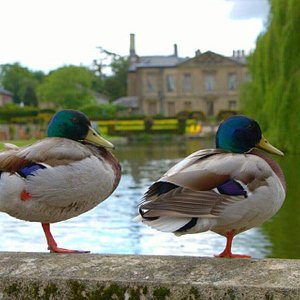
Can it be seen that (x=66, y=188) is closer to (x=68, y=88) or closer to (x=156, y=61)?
(x=68, y=88)

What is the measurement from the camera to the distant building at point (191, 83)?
86438 mm

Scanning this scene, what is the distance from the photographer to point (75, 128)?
3.36 meters

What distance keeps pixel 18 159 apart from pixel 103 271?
718mm

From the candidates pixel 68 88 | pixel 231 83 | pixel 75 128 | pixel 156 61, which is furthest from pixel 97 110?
pixel 75 128

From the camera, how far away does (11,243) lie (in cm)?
988

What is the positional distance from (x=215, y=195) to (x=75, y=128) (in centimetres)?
79

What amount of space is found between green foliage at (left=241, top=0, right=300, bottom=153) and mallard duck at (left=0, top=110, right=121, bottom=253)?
19.4m

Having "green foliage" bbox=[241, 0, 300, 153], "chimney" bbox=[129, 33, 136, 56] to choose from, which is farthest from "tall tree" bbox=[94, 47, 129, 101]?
"green foliage" bbox=[241, 0, 300, 153]

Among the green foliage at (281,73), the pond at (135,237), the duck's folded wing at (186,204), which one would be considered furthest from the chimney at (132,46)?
the duck's folded wing at (186,204)

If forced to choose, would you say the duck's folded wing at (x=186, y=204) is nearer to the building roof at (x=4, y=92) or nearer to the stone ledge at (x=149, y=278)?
the stone ledge at (x=149, y=278)

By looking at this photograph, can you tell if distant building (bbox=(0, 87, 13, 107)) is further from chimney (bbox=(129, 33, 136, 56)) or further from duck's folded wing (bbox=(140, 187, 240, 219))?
duck's folded wing (bbox=(140, 187, 240, 219))

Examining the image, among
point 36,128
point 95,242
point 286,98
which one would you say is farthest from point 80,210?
point 36,128

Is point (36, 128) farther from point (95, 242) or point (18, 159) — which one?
point (18, 159)

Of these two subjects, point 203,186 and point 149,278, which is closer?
point 149,278
